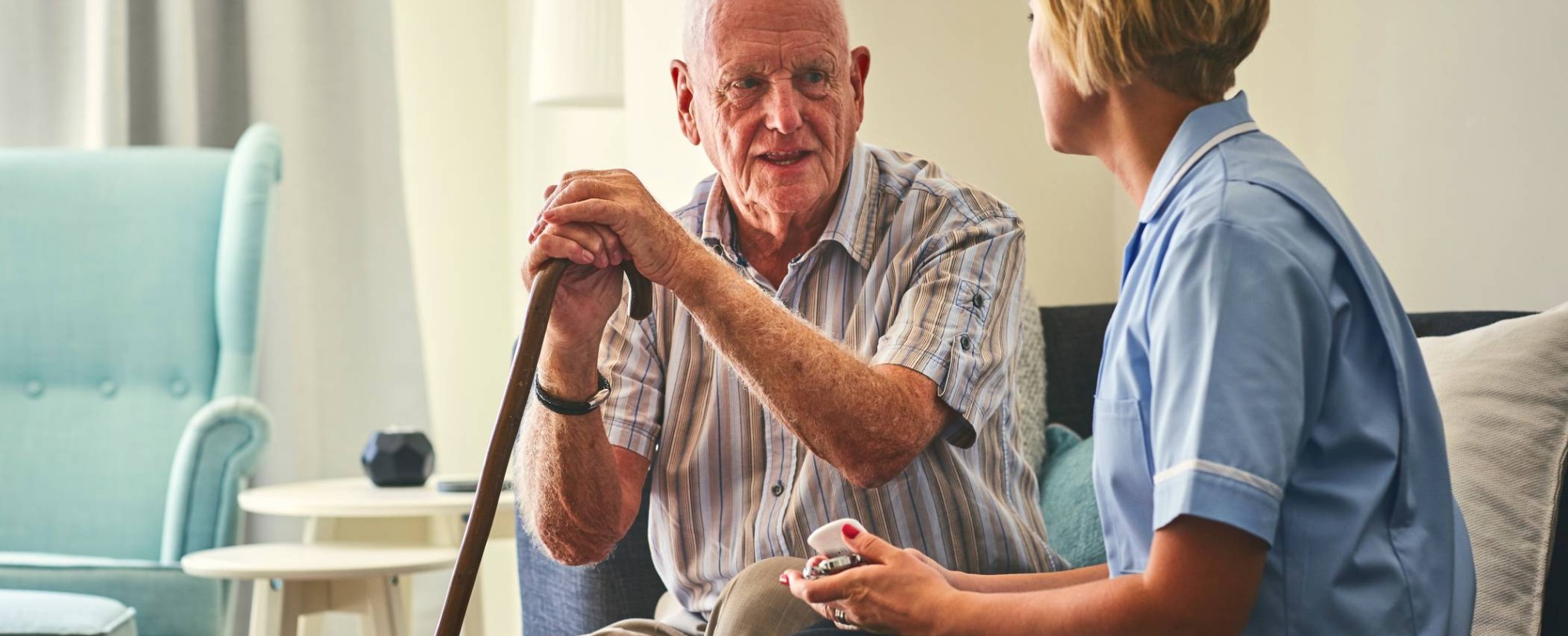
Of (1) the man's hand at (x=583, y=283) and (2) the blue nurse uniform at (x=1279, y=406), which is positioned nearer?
(2) the blue nurse uniform at (x=1279, y=406)

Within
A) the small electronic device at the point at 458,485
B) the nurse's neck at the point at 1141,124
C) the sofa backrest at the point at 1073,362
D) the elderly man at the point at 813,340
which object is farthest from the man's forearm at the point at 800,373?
the small electronic device at the point at 458,485

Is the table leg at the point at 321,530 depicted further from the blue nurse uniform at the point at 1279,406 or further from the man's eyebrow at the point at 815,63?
the blue nurse uniform at the point at 1279,406

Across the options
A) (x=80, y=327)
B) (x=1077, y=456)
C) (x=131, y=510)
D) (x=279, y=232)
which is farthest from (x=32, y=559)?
(x=1077, y=456)

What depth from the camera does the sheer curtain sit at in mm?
3318

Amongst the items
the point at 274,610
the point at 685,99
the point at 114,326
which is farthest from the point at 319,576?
the point at 685,99

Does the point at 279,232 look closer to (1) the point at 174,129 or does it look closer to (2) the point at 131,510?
(1) the point at 174,129

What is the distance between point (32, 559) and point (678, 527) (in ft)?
4.89

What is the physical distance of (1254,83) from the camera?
7.34 feet

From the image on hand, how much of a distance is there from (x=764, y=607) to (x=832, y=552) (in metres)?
0.14

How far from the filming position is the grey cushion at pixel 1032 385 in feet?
6.97

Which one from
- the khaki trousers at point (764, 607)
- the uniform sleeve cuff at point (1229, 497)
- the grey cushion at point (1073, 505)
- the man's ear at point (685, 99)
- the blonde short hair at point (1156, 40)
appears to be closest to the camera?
the uniform sleeve cuff at point (1229, 497)

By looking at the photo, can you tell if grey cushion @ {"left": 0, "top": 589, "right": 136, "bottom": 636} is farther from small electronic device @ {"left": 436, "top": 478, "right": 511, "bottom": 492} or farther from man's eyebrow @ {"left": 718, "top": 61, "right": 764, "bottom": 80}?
man's eyebrow @ {"left": 718, "top": 61, "right": 764, "bottom": 80}

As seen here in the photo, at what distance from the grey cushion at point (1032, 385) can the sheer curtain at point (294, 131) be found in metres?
1.98

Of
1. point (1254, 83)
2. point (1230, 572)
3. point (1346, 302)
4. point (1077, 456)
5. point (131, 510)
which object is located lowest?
point (131, 510)
